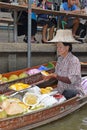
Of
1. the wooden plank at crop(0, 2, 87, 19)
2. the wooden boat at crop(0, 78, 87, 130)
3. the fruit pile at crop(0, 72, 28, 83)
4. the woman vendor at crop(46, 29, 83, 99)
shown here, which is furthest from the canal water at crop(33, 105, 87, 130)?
the wooden plank at crop(0, 2, 87, 19)

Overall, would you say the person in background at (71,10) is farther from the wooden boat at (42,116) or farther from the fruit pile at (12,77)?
the wooden boat at (42,116)

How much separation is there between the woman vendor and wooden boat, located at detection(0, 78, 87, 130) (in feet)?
0.63

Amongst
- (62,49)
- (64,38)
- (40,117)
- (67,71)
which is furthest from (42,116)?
(64,38)

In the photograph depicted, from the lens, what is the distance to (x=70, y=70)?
6.72 m

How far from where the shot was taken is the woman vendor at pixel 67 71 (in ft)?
21.9

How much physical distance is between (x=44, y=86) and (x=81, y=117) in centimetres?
118

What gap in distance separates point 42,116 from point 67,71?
99 centimetres

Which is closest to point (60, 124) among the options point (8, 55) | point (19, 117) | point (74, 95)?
point (74, 95)

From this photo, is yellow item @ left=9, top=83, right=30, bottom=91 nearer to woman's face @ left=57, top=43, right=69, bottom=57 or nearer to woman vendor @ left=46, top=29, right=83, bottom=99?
woman vendor @ left=46, top=29, right=83, bottom=99

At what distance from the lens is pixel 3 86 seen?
7.28 m

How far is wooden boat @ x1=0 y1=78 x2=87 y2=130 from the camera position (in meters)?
5.57

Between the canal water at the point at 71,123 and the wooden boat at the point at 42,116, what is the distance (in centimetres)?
8

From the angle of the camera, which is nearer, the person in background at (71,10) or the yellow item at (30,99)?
the yellow item at (30,99)

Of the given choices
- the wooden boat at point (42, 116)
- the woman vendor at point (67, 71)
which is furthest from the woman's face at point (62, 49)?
the wooden boat at point (42, 116)
